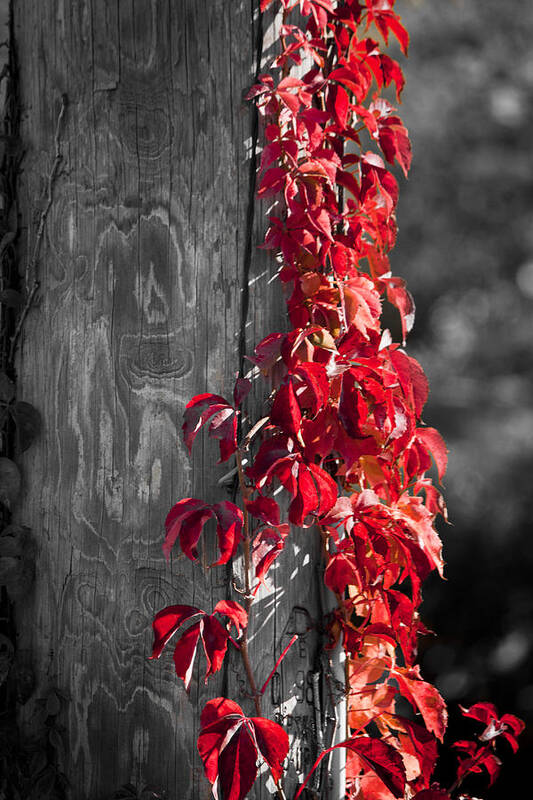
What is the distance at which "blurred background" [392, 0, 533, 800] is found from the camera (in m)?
2.34

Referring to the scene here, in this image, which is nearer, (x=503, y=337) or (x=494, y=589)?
(x=494, y=589)

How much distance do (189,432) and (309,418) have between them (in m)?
0.23

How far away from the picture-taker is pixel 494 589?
2242 mm

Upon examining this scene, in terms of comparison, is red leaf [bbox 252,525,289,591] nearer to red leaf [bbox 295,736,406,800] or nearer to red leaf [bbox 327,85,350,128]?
red leaf [bbox 295,736,406,800]

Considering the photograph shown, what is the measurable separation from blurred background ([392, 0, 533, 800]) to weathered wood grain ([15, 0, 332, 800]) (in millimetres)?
1146

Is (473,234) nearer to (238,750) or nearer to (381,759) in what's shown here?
(381,759)

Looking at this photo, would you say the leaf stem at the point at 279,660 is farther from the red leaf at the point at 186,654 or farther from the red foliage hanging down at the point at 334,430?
the red leaf at the point at 186,654

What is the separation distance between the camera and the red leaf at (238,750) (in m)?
1.05

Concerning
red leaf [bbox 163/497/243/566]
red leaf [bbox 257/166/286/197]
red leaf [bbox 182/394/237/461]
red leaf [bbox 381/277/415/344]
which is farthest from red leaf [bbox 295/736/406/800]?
red leaf [bbox 257/166/286/197]

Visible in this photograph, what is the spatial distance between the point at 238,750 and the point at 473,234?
6.30 ft

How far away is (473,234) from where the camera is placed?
2408 millimetres

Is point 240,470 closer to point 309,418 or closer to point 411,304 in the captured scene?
point 309,418

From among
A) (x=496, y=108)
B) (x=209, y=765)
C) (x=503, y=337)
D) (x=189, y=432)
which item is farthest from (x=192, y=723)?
(x=496, y=108)

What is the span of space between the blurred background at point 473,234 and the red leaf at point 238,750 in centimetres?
136
